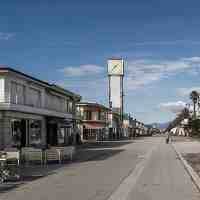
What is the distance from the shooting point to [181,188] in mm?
16406

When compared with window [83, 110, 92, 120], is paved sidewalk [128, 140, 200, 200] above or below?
below

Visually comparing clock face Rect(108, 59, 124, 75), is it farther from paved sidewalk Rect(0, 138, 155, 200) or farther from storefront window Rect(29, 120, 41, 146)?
paved sidewalk Rect(0, 138, 155, 200)

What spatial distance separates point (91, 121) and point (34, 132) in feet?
180

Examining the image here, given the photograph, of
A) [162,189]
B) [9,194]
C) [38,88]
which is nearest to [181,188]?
[162,189]

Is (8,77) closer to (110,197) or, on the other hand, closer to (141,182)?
(141,182)

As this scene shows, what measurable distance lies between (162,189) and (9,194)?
4.45m

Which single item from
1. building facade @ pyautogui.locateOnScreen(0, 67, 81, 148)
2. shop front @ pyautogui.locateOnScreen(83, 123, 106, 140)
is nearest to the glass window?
building facade @ pyautogui.locateOnScreen(0, 67, 81, 148)

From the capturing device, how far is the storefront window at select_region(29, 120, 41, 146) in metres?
46.5

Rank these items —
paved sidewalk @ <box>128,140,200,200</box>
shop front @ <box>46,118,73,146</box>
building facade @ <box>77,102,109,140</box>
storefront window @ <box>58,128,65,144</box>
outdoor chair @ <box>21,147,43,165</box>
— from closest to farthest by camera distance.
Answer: paved sidewalk @ <box>128,140,200,200</box>
outdoor chair @ <box>21,147,43,165</box>
shop front @ <box>46,118,73,146</box>
storefront window @ <box>58,128,65,144</box>
building facade @ <box>77,102,109,140</box>

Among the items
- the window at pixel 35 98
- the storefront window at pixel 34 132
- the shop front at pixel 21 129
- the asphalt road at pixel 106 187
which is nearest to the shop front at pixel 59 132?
the storefront window at pixel 34 132

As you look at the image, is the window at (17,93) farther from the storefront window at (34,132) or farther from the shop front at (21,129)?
the storefront window at (34,132)

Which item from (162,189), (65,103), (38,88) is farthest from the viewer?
(65,103)

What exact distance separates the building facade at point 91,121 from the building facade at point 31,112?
3256 cm

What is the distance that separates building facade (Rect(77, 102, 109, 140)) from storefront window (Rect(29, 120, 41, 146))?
157 ft
